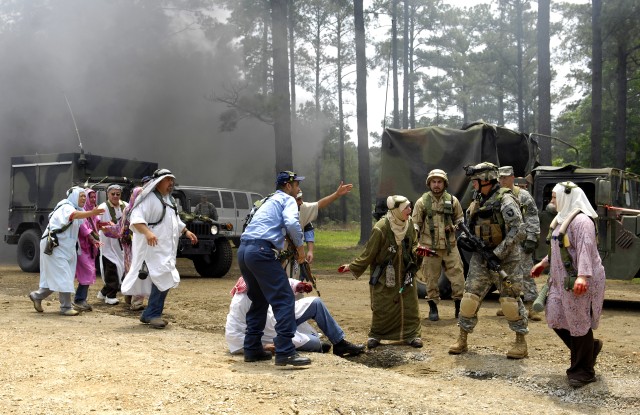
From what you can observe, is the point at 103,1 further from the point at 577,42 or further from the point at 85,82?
the point at 577,42

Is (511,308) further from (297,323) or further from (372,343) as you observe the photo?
(297,323)

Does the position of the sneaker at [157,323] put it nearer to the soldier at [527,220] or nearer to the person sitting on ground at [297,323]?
the person sitting on ground at [297,323]

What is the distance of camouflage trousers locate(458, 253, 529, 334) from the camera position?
680cm

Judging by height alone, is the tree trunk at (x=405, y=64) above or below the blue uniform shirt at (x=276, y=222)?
above

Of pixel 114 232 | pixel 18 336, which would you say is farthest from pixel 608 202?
pixel 18 336

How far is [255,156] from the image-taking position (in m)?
28.8

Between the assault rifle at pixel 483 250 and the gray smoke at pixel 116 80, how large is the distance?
1844cm

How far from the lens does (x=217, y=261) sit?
1534cm

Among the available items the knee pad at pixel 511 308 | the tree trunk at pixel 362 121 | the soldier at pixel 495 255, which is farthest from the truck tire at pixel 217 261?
the knee pad at pixel 511 308

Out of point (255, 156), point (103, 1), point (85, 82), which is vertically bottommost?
point (255, 156)

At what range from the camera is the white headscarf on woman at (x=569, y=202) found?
5898mm

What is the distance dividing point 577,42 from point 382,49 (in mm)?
13711

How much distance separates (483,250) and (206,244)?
8.57 metres

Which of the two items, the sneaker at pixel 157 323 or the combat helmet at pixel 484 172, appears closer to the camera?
the combat helmet at pixel 484 172
